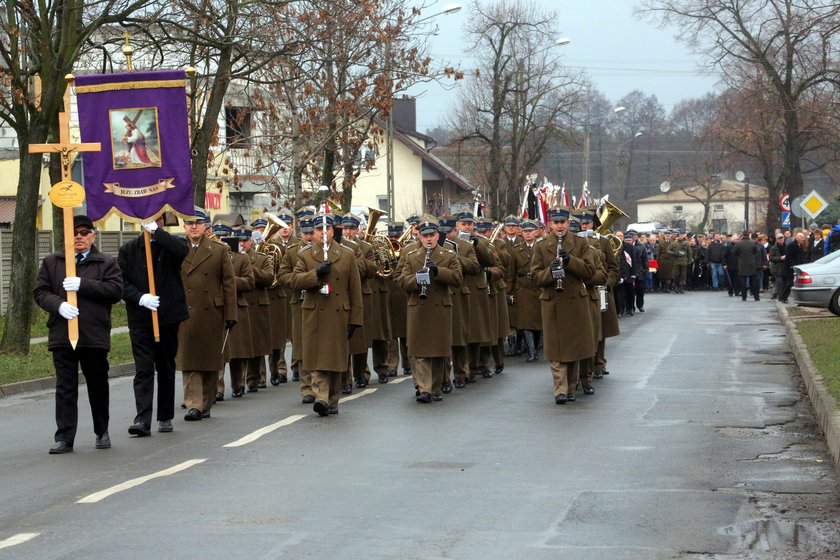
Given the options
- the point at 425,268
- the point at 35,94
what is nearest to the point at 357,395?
the point at 425,268

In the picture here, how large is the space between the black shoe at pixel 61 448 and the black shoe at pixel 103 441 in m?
0.22

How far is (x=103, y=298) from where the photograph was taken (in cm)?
1105

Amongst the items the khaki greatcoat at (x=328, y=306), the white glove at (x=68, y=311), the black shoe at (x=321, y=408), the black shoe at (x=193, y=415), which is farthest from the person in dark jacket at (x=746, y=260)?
the white glove at (x=68, y=311)

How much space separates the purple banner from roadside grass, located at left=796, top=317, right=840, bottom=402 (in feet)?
20.4

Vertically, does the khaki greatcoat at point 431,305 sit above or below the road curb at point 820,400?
above

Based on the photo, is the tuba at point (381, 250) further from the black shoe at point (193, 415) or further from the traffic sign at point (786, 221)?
Answer: the traffic sign at point (786, 221)

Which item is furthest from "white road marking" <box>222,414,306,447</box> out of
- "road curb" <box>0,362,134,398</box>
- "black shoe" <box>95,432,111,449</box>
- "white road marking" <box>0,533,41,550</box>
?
"road curb" <box>0,362,134,398</box>

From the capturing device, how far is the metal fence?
97.7 ft

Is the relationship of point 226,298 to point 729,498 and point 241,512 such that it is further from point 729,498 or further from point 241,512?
point 729,498

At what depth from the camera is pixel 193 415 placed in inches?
515

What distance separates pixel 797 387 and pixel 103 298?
813 centimetres

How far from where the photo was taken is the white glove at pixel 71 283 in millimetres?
10852

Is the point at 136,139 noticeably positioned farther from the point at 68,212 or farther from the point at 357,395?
the point at 357,395

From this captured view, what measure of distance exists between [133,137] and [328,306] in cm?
247
